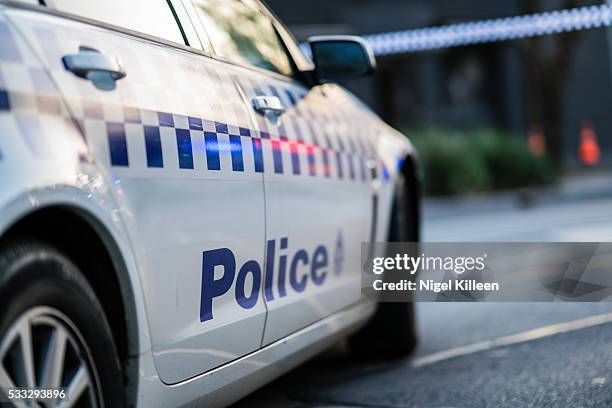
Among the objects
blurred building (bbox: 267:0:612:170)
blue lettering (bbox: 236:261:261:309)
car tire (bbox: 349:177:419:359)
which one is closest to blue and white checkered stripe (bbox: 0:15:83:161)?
blue lettering (bbox: 236:261:261:309)

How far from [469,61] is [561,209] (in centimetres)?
1198

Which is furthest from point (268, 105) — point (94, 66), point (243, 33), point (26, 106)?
point (26, 106)

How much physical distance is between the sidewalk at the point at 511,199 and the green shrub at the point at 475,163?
0.88ft

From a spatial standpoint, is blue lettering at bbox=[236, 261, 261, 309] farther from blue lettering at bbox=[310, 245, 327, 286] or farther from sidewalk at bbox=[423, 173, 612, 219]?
sidewalk at bbox=[423, 173, 612, 219]

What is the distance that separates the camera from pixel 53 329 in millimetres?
2221

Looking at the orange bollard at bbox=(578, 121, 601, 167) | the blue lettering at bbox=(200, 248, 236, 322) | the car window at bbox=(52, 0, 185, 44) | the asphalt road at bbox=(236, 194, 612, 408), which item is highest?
the car window at bbox=(52, 0, 185, 44)

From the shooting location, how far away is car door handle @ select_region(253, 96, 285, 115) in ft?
11.3

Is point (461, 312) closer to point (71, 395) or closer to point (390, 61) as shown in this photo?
point (71, 395)

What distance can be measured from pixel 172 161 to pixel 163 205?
118 mm

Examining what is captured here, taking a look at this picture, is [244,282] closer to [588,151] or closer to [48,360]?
[48,360]

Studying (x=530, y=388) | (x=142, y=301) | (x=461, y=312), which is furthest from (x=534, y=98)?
(x=142, y=301)

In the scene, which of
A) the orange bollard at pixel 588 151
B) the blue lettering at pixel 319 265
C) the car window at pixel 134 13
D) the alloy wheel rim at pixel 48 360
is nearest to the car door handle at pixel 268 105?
the car window at pixel 134 13

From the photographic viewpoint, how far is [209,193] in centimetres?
290

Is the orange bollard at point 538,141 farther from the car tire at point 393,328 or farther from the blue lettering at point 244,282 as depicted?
the blue lettering at point 244,282
